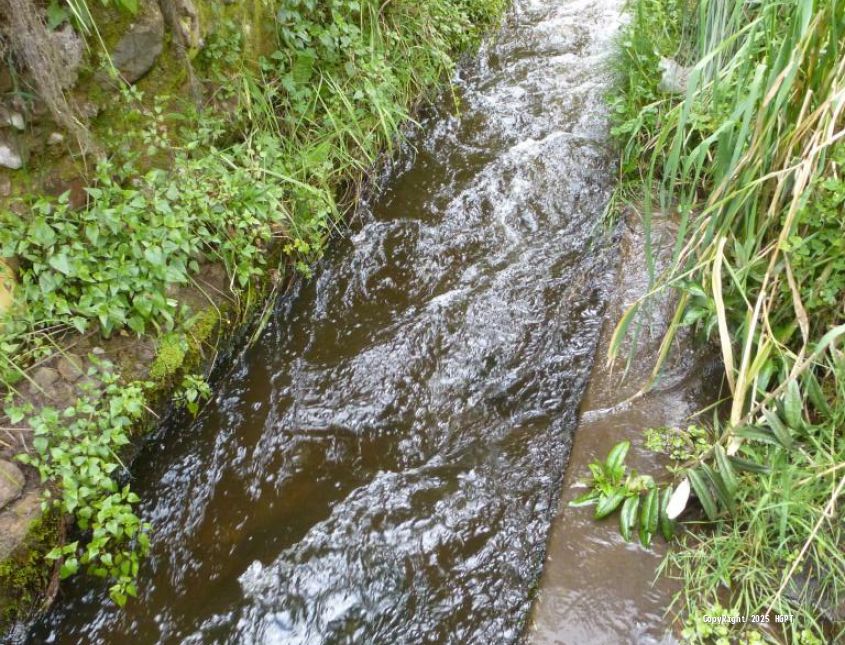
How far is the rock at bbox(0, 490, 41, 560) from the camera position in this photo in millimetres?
1871

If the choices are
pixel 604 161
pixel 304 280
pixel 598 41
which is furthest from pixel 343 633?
pixel 598 41

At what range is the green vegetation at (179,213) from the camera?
2.04 meters

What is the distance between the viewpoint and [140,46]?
258 cm

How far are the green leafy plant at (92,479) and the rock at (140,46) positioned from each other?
1379mm

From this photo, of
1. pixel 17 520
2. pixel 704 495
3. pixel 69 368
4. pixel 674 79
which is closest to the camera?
pixel 704 495

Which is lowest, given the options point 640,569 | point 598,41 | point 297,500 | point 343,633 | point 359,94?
point 640,569

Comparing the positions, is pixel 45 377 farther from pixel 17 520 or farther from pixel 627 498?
pixel 627 498

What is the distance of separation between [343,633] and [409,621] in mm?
226

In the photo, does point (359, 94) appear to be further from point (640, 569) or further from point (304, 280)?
point (640, 569)

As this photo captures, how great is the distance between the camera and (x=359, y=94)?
140 inches

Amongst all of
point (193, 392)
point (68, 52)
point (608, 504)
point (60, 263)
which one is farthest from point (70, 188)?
point (608, 504)

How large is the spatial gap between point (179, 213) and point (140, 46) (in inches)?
31.9

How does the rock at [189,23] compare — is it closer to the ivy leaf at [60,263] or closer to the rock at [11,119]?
the rock at [11,119]

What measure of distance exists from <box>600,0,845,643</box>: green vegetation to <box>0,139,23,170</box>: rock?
93.2 inches
